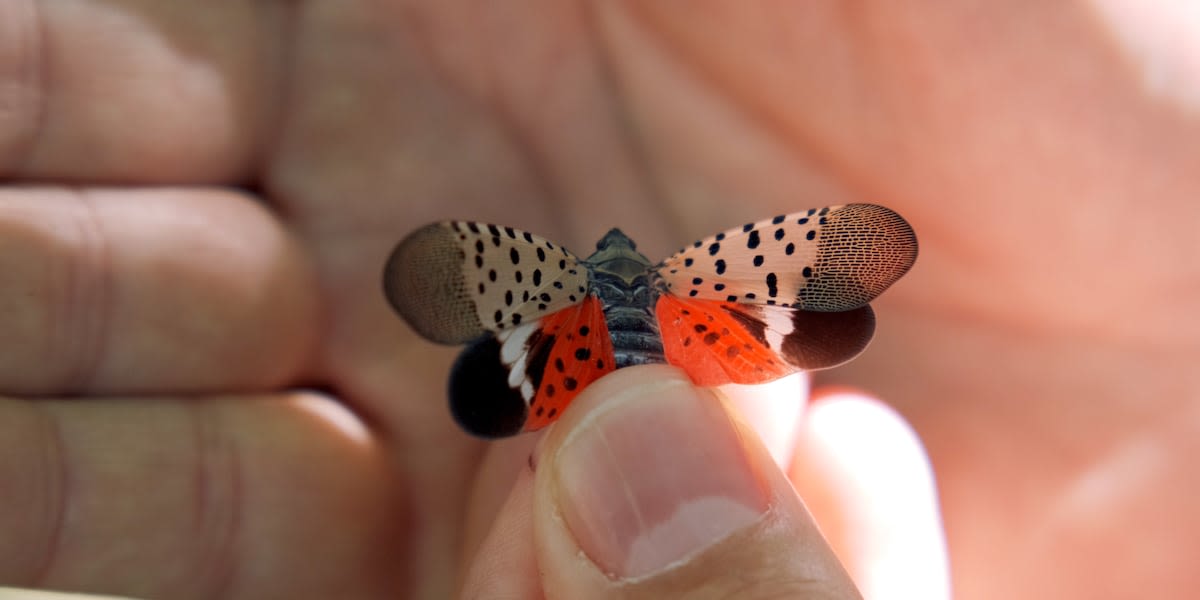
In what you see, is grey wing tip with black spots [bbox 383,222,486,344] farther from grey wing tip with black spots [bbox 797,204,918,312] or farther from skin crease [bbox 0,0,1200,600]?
skin crease [bbox 0,0,1200,600]

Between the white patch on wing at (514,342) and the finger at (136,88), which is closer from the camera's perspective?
the white patch on wing at (514,342)

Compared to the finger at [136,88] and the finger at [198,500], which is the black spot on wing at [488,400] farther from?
the finger at [136,88]

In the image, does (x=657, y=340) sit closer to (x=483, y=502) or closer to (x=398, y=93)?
(x=483, y=502)

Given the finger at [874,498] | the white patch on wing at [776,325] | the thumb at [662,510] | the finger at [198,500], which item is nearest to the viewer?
the thumb at [662,510]

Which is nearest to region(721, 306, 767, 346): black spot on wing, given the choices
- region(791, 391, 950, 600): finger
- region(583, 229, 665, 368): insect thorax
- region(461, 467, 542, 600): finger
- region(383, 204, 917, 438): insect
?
region(383, 204, 917, 438): insect

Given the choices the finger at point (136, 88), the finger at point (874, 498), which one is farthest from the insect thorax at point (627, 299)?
the finger at point (136, 88)

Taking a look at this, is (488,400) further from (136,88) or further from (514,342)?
(136,88)

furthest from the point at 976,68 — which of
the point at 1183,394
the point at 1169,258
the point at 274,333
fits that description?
the point at 274,333
